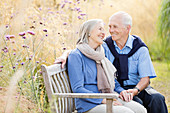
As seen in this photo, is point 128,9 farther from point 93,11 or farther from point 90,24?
point 90,24

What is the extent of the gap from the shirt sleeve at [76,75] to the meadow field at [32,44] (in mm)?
379

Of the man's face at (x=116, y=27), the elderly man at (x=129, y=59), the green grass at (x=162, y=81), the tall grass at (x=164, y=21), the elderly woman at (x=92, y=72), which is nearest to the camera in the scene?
the elderly woman at (x=92, y=72)

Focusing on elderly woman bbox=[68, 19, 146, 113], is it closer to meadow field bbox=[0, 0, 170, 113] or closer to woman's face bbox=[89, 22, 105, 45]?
woman's face bbox=[89, 22, 105, 45]

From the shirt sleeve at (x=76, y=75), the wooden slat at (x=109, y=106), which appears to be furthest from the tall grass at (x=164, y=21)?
the wooden slat at (x=109, y=106)

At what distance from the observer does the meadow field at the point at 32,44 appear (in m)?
3.10

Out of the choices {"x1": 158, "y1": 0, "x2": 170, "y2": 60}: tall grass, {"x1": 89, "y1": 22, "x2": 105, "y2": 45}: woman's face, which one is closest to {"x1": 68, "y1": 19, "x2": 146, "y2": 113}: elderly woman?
{"x1": 89, "y1": 22, "x2": 105, "y2": 45}: woman's face

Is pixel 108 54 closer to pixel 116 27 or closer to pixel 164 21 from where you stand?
pixel 116 27

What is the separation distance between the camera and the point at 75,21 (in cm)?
543

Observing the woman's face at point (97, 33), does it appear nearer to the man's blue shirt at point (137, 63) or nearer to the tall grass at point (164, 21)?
the man's blue shirt at point (137, 63)

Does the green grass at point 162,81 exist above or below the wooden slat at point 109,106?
below

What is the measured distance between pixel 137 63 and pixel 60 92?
114 centimetres

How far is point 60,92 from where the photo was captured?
2988mm

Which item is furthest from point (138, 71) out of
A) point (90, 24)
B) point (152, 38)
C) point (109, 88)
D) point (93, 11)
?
point (152, 38)

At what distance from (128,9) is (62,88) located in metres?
8.20
